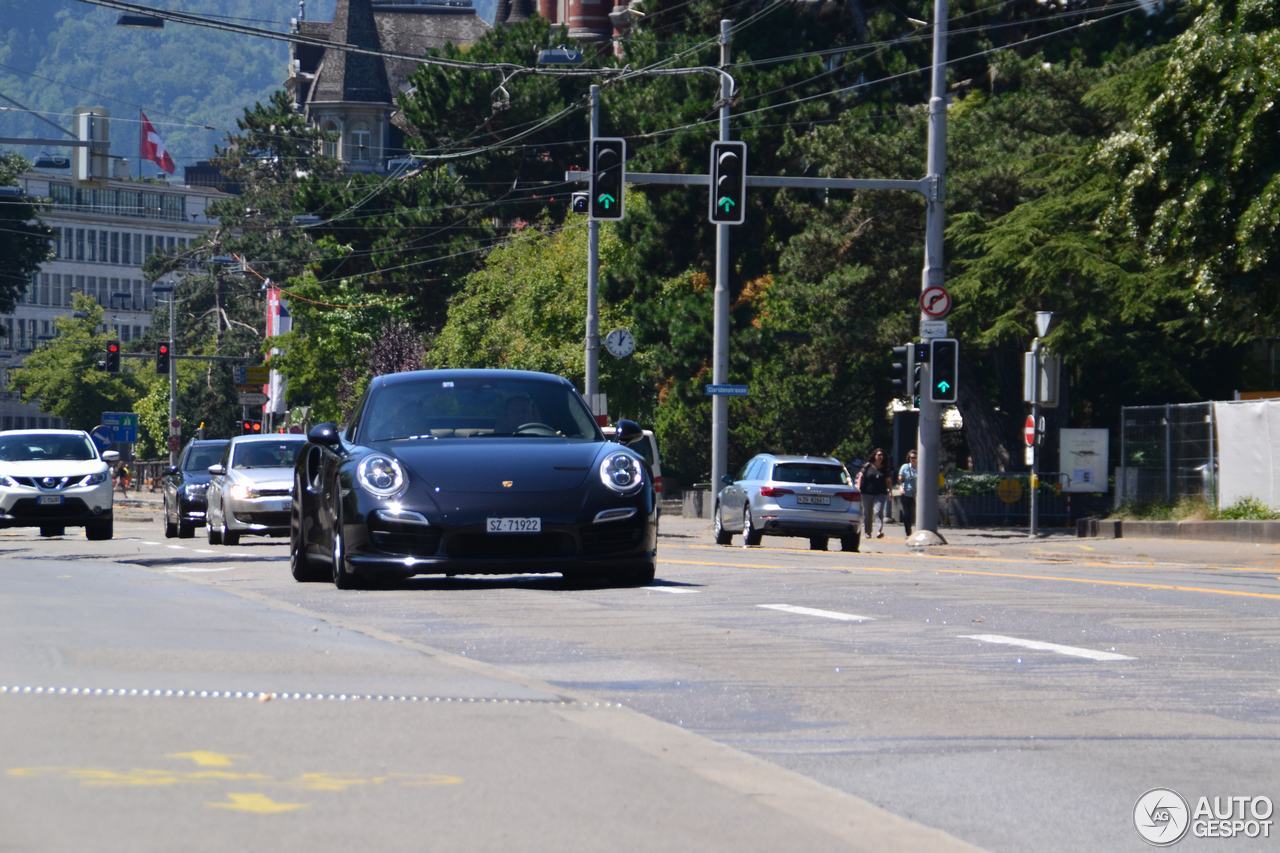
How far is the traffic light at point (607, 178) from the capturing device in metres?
33.7

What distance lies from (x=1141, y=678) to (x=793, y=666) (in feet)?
5.16

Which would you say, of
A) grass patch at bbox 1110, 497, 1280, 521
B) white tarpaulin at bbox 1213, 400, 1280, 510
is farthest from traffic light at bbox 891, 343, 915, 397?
white tarpaulin at bbox 1213, 400, 1280, 510

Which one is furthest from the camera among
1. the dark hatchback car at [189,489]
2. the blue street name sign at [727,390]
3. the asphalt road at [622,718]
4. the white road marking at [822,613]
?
the blue street name sign at [727,390]

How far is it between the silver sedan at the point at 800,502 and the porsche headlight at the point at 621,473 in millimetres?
20295

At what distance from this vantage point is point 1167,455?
132 feet

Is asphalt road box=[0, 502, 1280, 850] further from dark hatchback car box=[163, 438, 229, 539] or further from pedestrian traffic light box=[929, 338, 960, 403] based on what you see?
dark hatchback car box=[163, 438, 229, 539]

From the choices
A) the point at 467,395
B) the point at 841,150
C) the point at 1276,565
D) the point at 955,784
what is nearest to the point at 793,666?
the point at 955,784

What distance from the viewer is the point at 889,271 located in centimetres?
4841

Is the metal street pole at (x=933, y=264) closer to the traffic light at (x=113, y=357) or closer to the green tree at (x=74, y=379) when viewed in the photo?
the traffic light at (x=113, y=357)

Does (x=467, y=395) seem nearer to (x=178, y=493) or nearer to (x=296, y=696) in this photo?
(x=296, y=696)

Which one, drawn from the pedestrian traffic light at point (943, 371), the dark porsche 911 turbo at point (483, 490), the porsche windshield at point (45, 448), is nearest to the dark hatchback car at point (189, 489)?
the porsche windshield at point (45, 448)

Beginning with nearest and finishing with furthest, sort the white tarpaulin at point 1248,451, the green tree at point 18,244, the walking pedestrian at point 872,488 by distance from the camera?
the white tarpaulin at point 1248,451 → the walking pedestrian at point 872,488 → the green tree at point 18,244

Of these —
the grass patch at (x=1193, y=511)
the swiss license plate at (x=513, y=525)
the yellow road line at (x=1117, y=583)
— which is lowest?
the yellow road line at (x=1117, y=583)

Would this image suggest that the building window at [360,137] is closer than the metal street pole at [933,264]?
No
